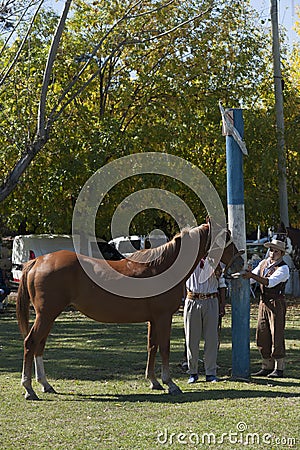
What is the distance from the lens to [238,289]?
32.9ft

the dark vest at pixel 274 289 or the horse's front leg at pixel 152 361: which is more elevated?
the dark vest at pixel 274 289

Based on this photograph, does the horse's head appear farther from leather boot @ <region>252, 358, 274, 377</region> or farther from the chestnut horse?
leather boot @ <region>252, 358, 274, 377</region>

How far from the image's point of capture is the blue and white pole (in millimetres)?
9977

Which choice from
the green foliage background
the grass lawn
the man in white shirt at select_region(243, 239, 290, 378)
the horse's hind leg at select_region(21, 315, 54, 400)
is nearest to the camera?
the grass lawn

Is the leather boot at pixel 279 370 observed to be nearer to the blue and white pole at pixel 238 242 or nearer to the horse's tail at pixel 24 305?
the blue and white pole at pixel 238 242

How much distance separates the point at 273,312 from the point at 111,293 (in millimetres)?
2307

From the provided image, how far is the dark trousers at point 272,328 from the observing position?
10164mm

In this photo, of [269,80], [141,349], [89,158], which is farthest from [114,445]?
[269,80]

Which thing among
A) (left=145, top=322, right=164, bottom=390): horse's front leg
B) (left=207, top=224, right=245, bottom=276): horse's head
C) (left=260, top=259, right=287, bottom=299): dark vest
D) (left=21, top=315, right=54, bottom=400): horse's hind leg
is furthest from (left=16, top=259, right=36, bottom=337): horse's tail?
(left=260, top=259, right=287, bottom=299): dark vest

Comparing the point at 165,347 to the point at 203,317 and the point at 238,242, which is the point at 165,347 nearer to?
the point at 203,317

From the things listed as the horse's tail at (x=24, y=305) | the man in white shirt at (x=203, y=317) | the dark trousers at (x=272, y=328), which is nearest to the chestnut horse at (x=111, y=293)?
the horse's tail at (x=24, y=305)

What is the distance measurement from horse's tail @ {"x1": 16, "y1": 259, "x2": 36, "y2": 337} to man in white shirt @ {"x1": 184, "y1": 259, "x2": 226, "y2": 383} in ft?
6.93

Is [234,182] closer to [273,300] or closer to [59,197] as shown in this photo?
[273,300]

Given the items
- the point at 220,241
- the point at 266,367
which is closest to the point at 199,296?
the point at 220,241
